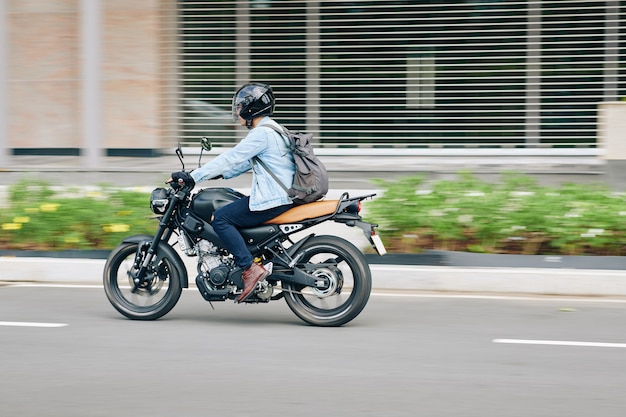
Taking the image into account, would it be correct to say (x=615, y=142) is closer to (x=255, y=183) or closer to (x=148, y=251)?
(x=255, y=183)

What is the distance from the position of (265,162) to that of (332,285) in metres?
1.01

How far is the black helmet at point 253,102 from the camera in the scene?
7211mm

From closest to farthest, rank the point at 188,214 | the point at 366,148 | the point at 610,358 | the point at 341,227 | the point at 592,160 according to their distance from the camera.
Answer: the point at 610,358 → the point at 188,214 → the point at 341,227 → the point at 592,160 → the point at 366,148

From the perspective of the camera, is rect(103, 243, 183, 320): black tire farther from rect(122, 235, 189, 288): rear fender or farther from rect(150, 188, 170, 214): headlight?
rect(150, 188, 170, 214): headlight

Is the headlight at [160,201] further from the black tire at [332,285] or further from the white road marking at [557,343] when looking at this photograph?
the white road marking at [557,343]

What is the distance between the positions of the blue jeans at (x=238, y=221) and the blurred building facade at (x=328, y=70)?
7784mm

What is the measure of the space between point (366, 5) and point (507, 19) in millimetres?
2131

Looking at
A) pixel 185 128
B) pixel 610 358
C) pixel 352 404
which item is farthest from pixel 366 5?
pixel 352 404

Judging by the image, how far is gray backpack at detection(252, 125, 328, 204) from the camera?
7.06 meters

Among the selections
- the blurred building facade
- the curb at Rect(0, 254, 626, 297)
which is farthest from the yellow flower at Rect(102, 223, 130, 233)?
the blurred building facade

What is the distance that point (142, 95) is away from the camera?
49.9 feet

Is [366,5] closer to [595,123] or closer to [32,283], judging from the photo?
[595,123]

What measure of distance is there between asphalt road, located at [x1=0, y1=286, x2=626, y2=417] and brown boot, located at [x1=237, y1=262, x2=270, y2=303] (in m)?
0.29

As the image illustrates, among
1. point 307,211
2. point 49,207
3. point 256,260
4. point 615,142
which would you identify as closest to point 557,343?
point 307,211
